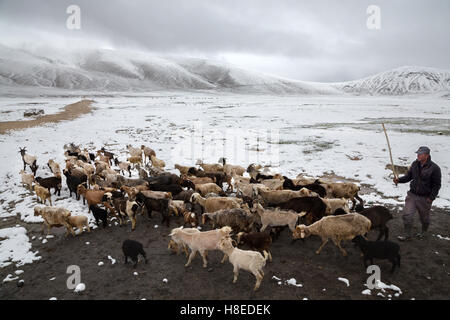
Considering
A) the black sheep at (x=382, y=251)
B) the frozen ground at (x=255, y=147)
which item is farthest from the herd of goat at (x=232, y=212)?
the frozen ground at (x=255, y=147)

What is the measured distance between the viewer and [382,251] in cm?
618

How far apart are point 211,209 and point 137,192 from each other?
2923 mm

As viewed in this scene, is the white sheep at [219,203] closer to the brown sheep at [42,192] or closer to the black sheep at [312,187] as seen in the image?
the black sheep at [312,187]

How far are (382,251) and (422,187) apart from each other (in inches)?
99.6

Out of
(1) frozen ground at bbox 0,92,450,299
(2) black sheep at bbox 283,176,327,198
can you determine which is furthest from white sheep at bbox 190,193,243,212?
(2) black sheep at bbox 283,176,327,198

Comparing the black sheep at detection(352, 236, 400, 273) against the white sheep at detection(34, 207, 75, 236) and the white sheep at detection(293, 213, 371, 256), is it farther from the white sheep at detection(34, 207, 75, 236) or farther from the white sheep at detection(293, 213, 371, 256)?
the white sheep at detection(34, 207, 75, 236)

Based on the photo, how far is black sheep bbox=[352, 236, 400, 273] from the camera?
611 centimetres

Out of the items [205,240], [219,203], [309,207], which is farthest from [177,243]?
[309,207]

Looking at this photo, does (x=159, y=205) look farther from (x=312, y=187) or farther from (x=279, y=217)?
(x=312, y=187)

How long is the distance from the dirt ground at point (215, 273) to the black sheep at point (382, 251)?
33 centimetres

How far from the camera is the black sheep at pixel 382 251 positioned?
20.0 feet
